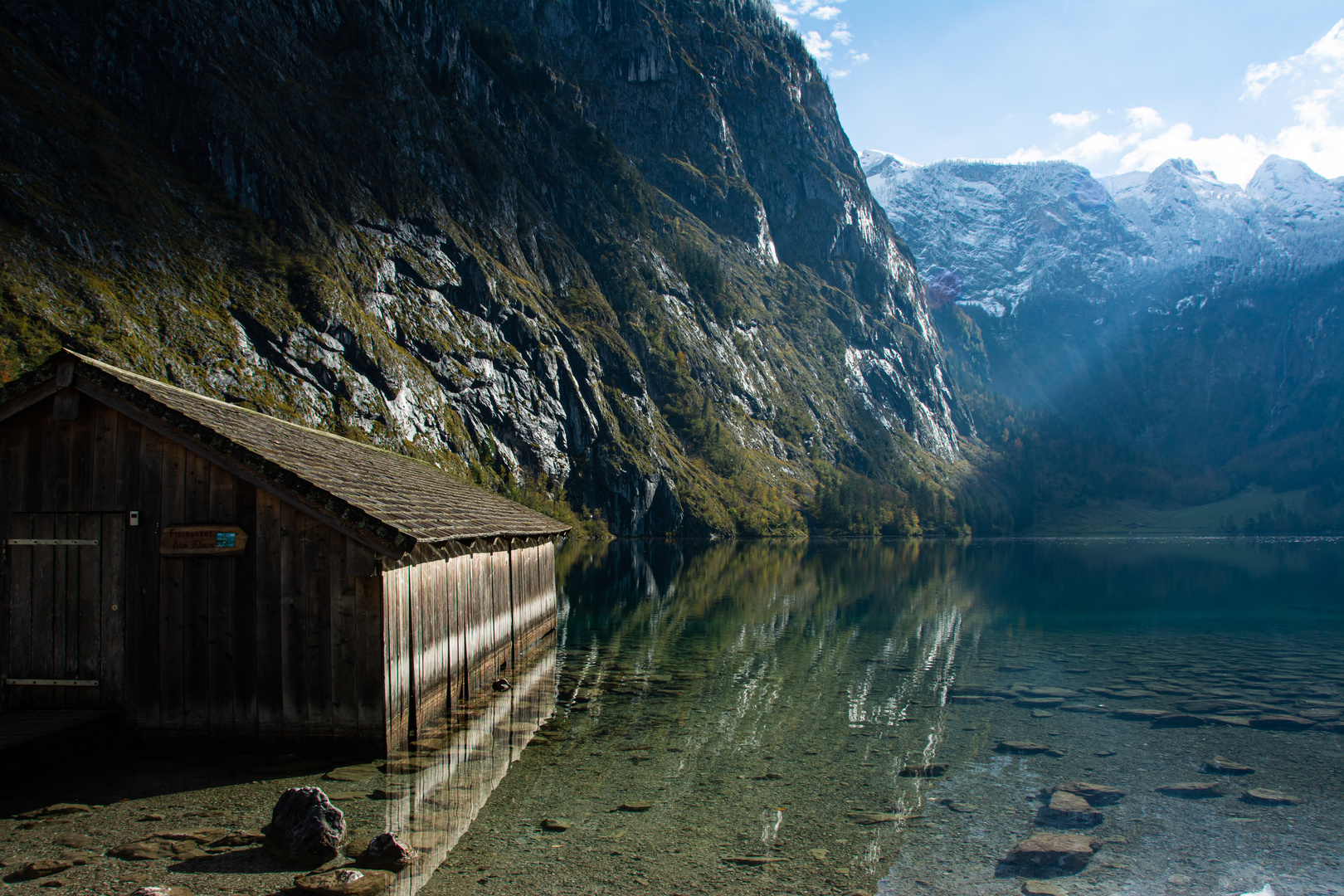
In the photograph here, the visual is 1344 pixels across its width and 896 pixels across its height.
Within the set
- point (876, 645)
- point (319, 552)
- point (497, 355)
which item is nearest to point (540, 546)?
point (876, 645)

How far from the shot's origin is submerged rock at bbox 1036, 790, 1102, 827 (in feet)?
39.9

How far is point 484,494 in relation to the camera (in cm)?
2867

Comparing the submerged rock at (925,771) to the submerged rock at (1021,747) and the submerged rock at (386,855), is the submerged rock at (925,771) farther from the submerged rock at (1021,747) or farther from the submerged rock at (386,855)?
the submerged rock at (386,855)

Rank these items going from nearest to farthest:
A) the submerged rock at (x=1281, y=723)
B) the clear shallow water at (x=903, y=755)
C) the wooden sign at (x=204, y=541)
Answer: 1. the clear shallow water at (x=903, y=755)
2. the wooden sign at (x=204, y=541)
3. the submerged rock at (x=1281, y=723)

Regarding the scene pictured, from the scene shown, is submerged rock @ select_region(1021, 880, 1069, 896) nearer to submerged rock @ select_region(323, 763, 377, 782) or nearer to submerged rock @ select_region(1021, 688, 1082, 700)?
submerged rock @ select_region(323, 763, 377, 782)

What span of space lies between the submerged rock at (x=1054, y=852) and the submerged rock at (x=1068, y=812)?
1.91 ft

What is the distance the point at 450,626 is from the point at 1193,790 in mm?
13798

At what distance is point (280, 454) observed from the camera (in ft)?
48.9

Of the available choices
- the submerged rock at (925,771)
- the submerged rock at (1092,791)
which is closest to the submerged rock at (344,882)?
the submerged rock at (925,771)

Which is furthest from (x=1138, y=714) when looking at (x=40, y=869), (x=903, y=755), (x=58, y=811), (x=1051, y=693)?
(x=58, y=811)

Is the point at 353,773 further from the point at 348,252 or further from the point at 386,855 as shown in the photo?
the point at 348,252

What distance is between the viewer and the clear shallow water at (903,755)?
408 inches

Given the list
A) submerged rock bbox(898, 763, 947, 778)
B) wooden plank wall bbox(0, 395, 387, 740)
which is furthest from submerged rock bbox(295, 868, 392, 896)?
submerged rock bbox(898, 763, 947, 778)

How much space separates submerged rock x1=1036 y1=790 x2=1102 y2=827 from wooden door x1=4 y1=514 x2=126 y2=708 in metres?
15.0
